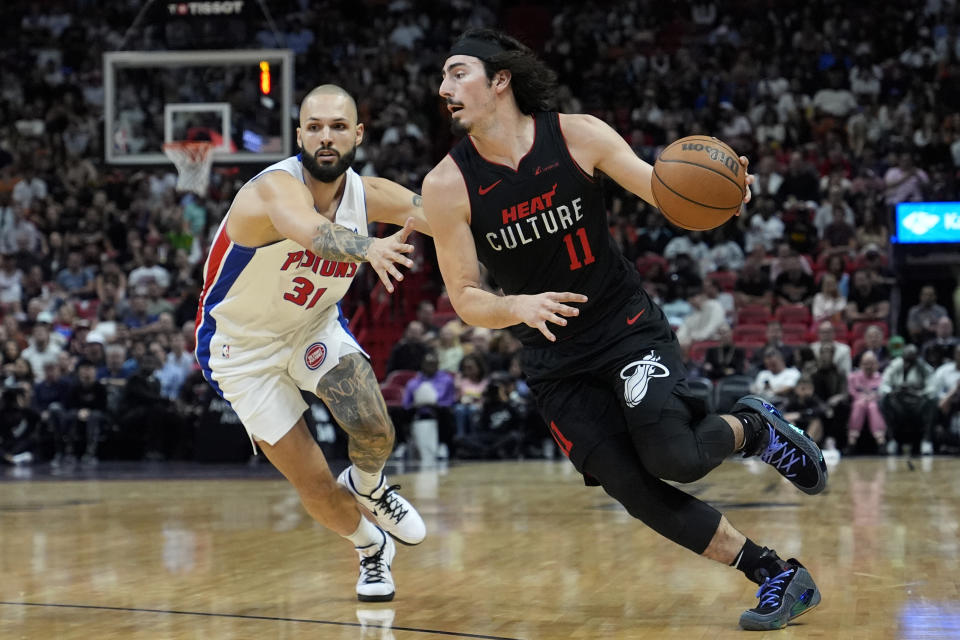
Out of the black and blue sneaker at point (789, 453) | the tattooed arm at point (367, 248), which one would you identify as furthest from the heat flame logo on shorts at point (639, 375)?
the tattooed arm at point (367, 248)

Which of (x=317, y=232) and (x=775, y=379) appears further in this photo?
(x=775, y=379)

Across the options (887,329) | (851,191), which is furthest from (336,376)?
(851,191)

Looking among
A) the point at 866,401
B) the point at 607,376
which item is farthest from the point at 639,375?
the point at 866,401

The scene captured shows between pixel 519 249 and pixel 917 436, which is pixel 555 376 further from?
pixel 917 436

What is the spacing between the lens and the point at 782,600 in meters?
4.24

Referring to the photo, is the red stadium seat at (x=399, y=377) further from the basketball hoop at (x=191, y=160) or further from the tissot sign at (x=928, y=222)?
the tissot sign at (x=928, y=222)

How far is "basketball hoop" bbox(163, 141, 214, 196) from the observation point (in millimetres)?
13516

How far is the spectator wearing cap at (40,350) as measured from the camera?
48.4 ft

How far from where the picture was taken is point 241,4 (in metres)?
13.6

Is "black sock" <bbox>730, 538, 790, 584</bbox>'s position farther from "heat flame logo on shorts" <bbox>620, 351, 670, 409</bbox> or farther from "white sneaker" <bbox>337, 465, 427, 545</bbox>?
"white sneaker" <bbox>337, 465, 427, 545</bbox>

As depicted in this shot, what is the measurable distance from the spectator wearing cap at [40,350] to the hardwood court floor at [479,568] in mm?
5109

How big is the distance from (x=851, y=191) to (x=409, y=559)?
10857 mm

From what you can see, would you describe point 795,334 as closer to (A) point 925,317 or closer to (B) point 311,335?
(A) point 925,317

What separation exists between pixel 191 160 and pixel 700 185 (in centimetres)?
1031
